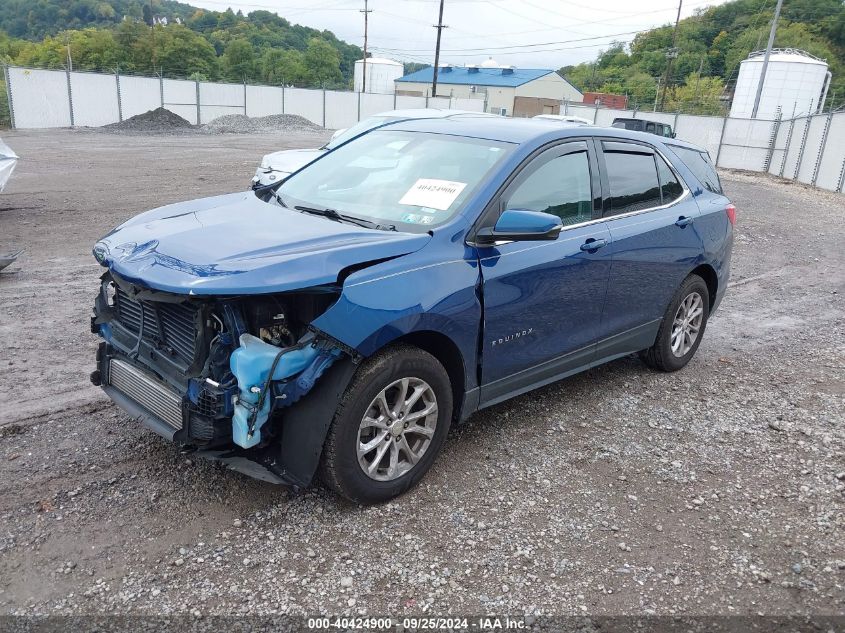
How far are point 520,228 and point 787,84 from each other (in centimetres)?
4964

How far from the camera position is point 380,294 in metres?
3.19

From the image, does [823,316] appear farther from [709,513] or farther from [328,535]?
[328,535]

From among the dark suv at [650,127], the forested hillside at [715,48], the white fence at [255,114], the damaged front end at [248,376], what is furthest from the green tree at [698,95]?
the damaged front end at [248,376]

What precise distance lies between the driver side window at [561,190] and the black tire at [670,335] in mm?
1364

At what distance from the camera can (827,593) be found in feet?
10.1

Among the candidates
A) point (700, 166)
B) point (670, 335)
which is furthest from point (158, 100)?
point (670, 335)

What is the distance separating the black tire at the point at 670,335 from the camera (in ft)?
17.4

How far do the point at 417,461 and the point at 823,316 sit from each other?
6.21 meters

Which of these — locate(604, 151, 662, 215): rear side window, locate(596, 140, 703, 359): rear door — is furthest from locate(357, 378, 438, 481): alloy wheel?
locate(604, 151, 662, 215): rear side window

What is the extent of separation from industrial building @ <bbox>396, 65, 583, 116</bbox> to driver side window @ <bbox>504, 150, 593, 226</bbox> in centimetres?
6690

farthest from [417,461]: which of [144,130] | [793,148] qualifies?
[144,130]

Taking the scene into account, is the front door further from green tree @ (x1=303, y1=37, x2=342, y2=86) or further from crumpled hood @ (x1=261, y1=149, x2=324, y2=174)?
green tree @ (x1=303, y1=37, x2=342, y2=86)

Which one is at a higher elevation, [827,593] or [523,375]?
[523,375]

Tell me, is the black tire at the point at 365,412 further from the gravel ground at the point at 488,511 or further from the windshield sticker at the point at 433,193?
the windshield sticker at the point at 433,193
